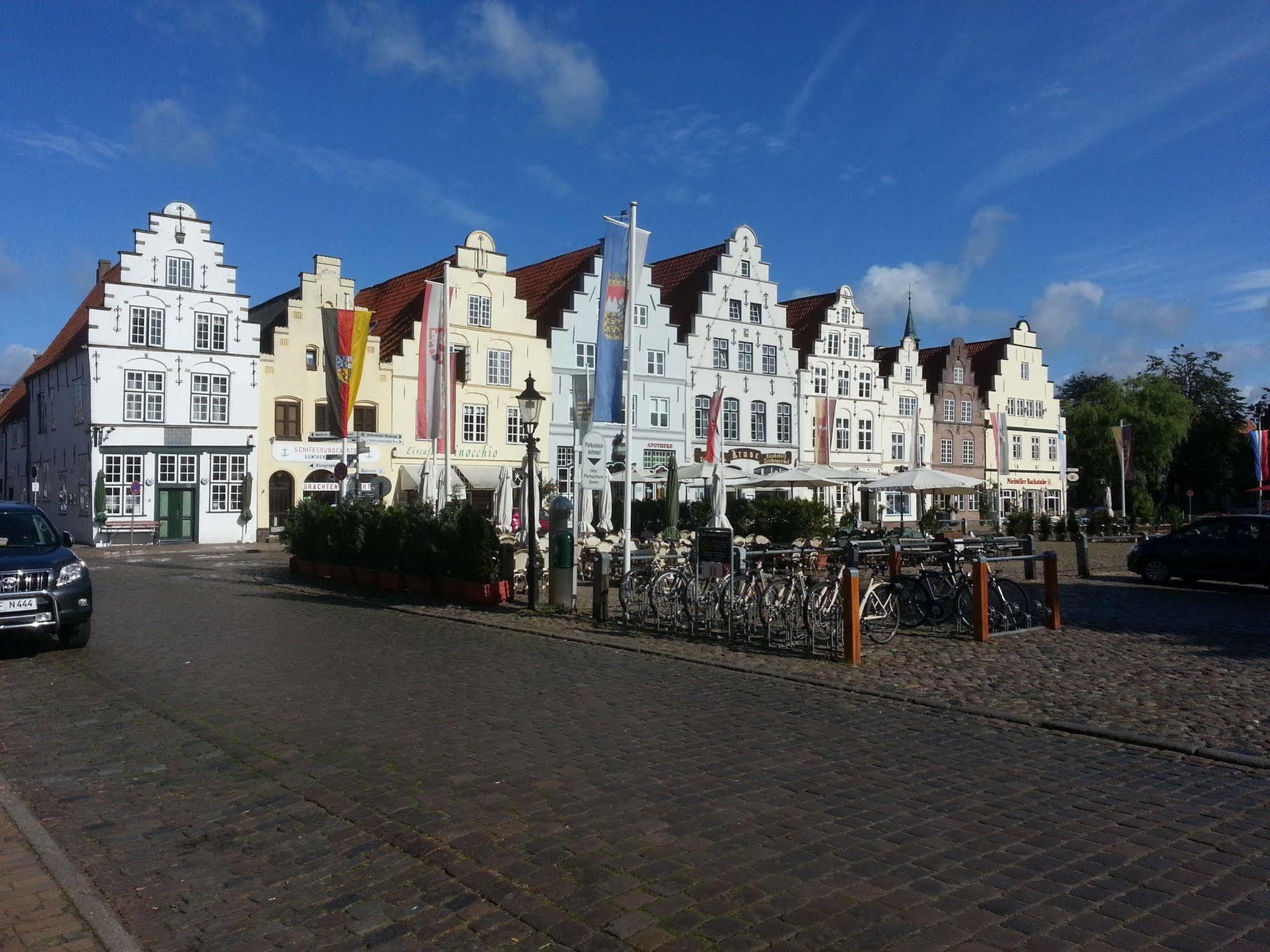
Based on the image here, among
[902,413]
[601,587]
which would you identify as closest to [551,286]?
[902,413]

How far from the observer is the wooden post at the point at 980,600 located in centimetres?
1298

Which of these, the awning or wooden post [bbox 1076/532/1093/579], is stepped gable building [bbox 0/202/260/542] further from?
wooden post [bbox 1076/532/1093/579]

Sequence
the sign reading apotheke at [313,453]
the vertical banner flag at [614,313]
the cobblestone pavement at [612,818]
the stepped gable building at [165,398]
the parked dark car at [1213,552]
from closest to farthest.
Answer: the cobblestone pavement at [612,818], the vertical banner flag at [614,313], the parked dark car at [1213,552], the stepped gable building at [165,398], the sign reading apotheke at [313,453]

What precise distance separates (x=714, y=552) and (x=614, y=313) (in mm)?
6297

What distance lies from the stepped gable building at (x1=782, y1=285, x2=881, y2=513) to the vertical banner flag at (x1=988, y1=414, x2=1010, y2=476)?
260 inches

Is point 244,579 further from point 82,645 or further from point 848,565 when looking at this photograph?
point 848,565

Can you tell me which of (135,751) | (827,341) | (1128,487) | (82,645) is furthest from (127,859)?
(1128,487)

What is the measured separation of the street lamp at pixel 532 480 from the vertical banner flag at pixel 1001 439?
43364 mm

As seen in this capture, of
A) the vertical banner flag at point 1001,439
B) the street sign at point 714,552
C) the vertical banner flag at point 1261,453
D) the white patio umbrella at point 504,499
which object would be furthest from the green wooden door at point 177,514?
the vertical banner flag at point 1261,453

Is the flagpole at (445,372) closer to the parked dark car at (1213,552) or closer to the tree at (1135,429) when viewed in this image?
the parked dark car at (1213,552)

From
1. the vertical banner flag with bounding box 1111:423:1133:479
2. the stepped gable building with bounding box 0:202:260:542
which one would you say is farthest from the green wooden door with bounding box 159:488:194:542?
the vertical banner flag with bounding box 1111:423:1133:479

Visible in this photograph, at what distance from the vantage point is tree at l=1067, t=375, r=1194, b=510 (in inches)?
2596

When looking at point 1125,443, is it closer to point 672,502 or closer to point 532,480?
point 672,502

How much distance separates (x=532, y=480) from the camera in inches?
671
